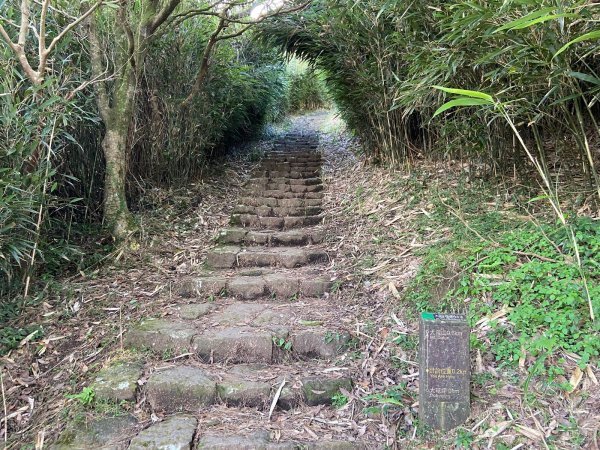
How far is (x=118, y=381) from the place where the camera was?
2266 millimetres

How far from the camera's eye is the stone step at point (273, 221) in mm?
4523

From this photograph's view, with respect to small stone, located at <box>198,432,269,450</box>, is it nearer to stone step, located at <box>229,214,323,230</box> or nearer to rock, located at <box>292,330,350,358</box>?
rock, located at <box>292,330,350,358</box>

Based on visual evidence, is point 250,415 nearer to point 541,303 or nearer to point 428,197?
point 541,303

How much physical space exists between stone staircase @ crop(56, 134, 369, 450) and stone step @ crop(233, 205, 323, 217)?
3.09 ft

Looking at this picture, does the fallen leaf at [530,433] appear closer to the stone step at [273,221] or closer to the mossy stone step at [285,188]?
the stone step at [273,221]

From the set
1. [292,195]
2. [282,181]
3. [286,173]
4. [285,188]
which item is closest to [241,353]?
[292,195]

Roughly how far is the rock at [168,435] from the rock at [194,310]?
34.9 inches

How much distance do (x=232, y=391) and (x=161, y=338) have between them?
684 millimetres

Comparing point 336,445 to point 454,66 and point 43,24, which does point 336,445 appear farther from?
point 43,24

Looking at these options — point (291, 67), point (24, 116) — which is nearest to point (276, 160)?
point (24, 116)

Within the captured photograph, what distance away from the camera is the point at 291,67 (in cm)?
1412

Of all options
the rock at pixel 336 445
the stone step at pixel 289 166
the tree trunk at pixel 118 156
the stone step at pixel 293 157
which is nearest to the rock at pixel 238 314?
the rock at pixel 336 445

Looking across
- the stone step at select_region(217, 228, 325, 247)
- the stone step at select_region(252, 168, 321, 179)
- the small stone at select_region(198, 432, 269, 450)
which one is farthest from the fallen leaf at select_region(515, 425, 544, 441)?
the stone step at select_region(252, 168, 321, 179)

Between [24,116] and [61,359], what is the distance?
62.7 inches
